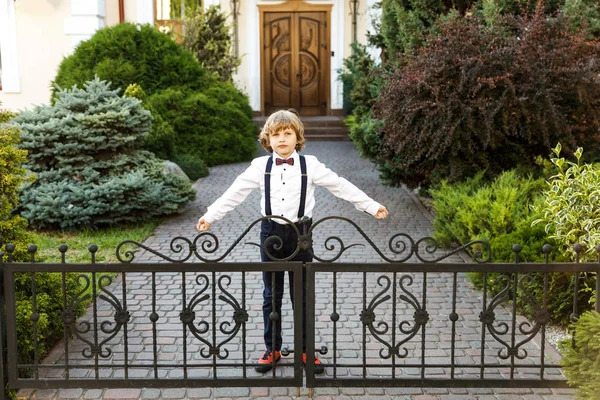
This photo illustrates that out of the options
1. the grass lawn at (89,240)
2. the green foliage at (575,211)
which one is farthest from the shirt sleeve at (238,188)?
the grass lawn at (89,240)

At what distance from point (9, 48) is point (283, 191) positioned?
45.0 feet

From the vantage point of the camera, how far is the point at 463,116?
8.11 meters

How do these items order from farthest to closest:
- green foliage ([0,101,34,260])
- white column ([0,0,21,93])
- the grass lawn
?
white column ([0,0,21,93]) → the grass lawn → green foliage ([0,101,34,260])

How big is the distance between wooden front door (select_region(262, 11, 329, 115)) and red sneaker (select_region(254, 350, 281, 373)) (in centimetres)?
1531

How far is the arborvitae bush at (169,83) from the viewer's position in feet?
40.2

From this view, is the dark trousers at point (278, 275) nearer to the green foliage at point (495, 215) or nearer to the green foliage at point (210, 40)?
the green foliage at point (495, 215)

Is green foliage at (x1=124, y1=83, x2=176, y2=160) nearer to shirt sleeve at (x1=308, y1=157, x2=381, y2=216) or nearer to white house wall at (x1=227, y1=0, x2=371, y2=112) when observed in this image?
shirt sleeve at (x1=308, y1=157, x2=381, y2=216)

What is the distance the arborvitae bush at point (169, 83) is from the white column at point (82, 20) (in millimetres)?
2675

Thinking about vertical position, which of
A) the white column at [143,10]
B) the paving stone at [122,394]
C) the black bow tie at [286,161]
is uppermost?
the white column at [143,10]

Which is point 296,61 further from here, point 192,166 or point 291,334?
point 291,334

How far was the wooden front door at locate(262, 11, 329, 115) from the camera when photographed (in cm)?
1933

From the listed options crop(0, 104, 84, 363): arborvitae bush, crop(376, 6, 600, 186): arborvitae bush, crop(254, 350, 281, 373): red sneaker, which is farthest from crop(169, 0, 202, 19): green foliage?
crop(254, 350, 281, 373): red sneaker

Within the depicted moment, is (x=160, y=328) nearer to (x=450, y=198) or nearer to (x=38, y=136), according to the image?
(x=450, y=198)

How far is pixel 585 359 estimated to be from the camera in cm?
381
